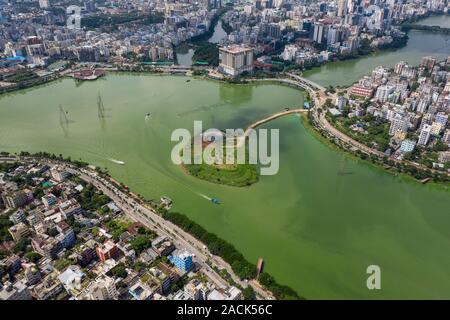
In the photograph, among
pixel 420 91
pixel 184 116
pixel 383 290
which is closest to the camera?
pixel 383 290

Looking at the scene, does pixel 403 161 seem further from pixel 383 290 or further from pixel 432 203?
pixel 383 290

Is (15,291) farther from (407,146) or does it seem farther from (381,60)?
(381,60)

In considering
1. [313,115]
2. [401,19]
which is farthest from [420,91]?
[401,19]

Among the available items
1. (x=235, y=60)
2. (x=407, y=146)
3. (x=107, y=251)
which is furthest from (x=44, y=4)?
(x=407, y=146)

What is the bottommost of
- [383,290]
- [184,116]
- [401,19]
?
[383,290]

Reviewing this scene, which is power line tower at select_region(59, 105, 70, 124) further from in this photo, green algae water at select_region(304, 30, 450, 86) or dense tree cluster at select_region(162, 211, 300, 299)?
green algae water at select_region(304, 30, 450, 86)

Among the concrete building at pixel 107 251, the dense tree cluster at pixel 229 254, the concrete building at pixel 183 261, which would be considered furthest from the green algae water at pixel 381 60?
the concrete building at pixel 107 251

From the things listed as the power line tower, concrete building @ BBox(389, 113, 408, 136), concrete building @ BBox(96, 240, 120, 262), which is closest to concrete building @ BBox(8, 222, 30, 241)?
concrete building @ BBox(96, 240, 120, 262)
